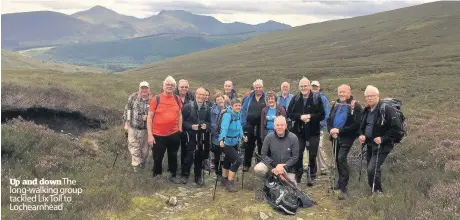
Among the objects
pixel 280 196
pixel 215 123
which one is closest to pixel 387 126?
pixel 280 196

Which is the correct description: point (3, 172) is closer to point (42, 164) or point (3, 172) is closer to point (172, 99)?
point (42, 164)

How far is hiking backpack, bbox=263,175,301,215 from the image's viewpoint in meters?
9.12

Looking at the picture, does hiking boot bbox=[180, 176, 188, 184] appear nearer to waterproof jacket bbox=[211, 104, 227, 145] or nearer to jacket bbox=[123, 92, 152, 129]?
waterproof jacket bbox=[211, 104, 227, 145]

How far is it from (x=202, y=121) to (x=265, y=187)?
8.63 ft

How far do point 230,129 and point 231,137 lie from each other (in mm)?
223

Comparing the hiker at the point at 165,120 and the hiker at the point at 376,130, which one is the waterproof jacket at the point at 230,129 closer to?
→ the hiker at the point at 165,120

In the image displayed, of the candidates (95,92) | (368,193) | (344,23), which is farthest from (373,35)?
(368,193)

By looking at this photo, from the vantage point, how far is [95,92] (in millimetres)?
26484

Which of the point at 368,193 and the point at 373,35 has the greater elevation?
the point at 373,35

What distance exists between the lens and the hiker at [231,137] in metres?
10.4

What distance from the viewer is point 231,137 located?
34.9ft

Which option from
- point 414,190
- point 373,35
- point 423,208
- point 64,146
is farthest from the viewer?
point 373,35

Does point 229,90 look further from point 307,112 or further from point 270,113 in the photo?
point 307,112

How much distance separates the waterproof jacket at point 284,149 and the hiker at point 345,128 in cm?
126
